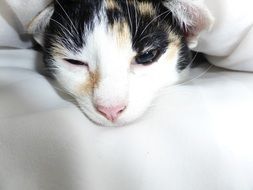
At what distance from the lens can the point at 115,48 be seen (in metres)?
0.74

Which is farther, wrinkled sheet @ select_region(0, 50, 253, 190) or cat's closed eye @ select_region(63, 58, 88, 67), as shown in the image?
cat's closed eye @ select_region(63, 58, 88, 67)

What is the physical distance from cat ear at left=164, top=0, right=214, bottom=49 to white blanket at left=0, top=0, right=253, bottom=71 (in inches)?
1.8

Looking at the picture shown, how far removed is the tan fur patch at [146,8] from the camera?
81 centimetres

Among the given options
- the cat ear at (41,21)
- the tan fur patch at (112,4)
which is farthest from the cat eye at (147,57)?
the cat ear at (41,21)

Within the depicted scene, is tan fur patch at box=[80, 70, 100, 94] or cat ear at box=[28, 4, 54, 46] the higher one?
cat ear at box=[28, 4, 54, 46]

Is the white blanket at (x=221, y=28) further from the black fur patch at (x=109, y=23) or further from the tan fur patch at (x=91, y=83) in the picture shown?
the tan fur patch at (x=91, y=83)

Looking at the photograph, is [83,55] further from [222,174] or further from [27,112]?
[222,174]

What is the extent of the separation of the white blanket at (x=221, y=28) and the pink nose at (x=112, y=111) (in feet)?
0.95

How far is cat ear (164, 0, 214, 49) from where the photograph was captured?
79cm

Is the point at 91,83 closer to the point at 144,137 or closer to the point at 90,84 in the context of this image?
the point at 90,84

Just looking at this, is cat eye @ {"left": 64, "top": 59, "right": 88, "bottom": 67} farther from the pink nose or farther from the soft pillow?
the soft pillow

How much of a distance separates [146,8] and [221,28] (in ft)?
0.57

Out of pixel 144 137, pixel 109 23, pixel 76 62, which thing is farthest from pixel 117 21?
pixel 144 137

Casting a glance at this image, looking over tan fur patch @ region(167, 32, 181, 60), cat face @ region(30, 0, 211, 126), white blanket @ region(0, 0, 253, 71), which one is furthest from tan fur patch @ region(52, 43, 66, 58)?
tan fur patch @ region(167, 32, 181, 60)
